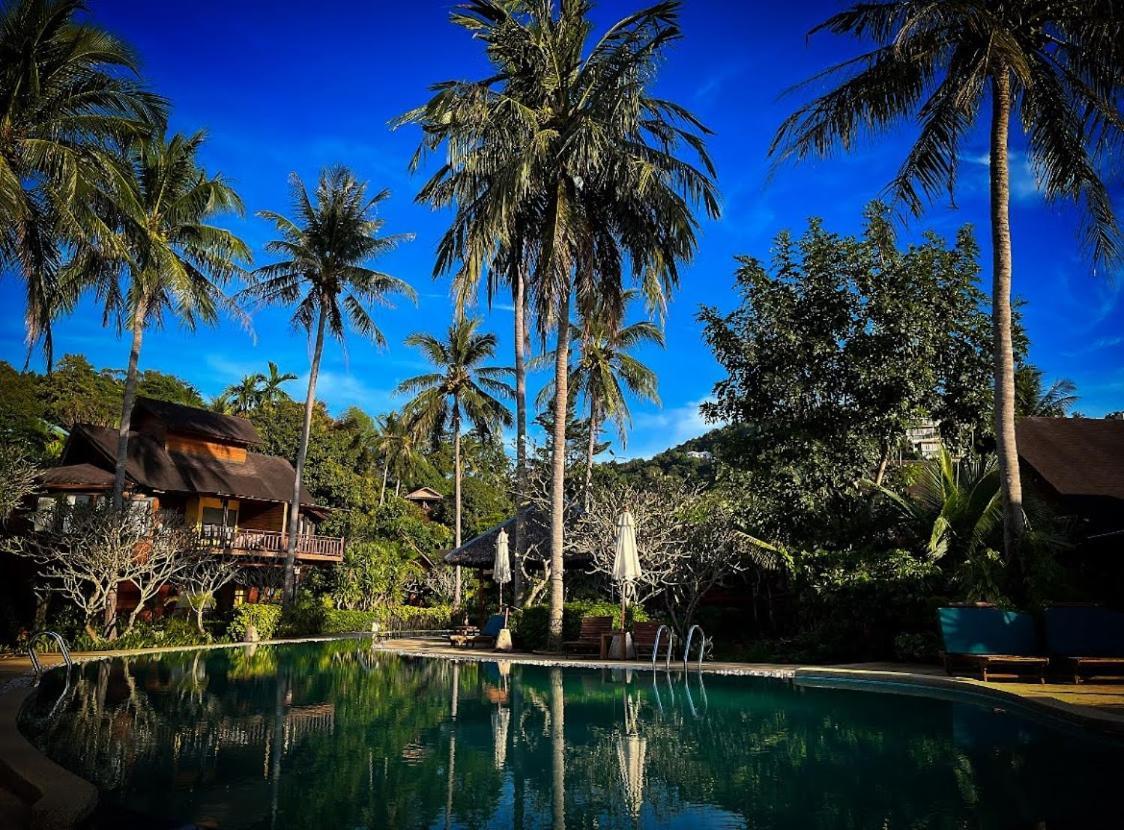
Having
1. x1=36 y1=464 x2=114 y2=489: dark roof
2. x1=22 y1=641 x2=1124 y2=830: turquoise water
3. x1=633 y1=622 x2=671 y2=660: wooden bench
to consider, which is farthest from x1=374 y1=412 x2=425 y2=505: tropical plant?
x1=22 y1=641 x2=1124 y2=830: turquoise water

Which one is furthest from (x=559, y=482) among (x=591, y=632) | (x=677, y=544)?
(x=677, y=544)

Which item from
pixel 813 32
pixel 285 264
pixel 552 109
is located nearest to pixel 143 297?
pixel 285 264

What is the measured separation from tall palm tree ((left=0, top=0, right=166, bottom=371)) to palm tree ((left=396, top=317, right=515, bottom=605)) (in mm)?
18226

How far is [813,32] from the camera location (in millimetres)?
14312

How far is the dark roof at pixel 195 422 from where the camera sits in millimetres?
27781

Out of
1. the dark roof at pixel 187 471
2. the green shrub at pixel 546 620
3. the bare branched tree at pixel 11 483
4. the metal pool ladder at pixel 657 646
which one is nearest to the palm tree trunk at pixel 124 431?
the bare branched tree at pixel 11 483

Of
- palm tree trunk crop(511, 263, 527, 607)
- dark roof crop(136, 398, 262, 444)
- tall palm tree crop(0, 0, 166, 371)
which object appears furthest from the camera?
dark roof crop(136, 398, 262, 444)

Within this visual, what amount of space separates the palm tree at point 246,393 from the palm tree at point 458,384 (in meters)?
15.3

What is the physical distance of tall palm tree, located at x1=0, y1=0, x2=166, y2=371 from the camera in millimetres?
12867

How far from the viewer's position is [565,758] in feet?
24.1

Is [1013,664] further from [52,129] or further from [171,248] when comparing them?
[171,248]

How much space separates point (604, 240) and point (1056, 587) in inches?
465

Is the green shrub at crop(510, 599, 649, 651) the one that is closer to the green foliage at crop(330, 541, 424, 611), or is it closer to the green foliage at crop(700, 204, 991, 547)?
the green foliage at crop(700, 204, 991, 547)

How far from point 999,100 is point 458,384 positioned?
23.7m
